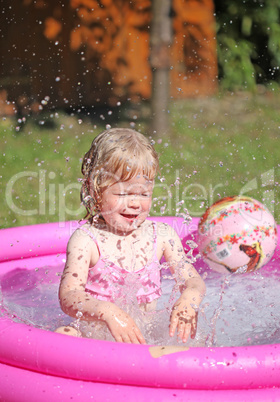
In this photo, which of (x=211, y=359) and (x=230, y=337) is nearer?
(x=211, y=359)

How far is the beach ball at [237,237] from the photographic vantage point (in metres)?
2.87

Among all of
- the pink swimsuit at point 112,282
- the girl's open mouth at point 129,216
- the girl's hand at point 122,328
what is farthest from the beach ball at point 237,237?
the girl's hand at point 122,328

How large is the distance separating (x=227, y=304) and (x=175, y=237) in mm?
577

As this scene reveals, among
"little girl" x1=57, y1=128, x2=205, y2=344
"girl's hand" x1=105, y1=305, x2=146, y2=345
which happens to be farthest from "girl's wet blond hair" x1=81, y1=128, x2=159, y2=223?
"girl's hand" x1=105, y1=305, x2=146, y2=345

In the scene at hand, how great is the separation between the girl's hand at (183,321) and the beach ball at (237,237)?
0.82 m

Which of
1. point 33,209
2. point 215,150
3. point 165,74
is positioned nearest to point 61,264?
point 33,209

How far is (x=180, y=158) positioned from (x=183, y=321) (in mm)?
4521

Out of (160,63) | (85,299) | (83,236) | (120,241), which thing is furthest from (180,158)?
(85,299)

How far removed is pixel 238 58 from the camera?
8.62m

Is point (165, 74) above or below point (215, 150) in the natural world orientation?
above

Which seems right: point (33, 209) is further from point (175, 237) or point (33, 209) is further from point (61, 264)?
point (175, 237)

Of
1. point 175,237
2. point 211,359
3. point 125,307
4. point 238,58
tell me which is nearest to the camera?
point 211,359

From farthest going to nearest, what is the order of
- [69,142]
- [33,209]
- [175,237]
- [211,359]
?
[69,142] < [33,209] < [175,237] < [211,359]

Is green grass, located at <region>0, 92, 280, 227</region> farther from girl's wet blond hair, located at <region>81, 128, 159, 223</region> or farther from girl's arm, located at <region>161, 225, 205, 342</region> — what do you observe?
girl's wet blond hair, located at <region>81, 128, 159, 223</region>
